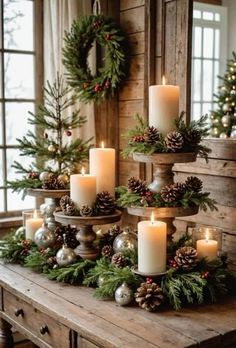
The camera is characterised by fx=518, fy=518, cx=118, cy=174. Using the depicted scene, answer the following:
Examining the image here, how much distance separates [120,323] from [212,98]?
2.67m

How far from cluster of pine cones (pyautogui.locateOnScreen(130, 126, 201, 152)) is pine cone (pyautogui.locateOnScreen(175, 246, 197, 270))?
A: 1.09 feet

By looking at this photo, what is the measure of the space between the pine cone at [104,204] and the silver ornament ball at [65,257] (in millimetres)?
185

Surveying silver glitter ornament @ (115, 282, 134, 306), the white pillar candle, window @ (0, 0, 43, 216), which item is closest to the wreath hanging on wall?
window @ (0, 0, 43, 216)

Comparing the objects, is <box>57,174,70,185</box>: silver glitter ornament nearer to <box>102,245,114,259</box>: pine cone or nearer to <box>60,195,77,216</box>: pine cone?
<box>60,195,77,216</box>: pine cone

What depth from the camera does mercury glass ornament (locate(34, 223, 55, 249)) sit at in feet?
6.72

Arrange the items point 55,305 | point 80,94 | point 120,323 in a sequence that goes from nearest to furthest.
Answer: point 120,323, point 55,305, point 80,94

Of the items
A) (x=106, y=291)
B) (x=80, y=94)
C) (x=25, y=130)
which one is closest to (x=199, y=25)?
(x=80, y=94)

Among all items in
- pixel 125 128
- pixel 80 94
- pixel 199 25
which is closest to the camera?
pixel 80 94

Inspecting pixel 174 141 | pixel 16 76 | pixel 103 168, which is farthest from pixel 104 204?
pixel 16 76

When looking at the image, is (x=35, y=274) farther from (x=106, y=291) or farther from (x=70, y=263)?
(x=106, y=291)

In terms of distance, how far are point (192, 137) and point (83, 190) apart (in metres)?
0.44

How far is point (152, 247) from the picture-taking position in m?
1.64

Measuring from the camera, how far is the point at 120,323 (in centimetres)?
148

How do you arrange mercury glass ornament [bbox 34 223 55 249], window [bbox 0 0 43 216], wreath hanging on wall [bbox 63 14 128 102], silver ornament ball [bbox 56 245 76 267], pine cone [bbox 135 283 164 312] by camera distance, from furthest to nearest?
window [bbox 0 0 43 216] < wreath hanging on wall [bbox 63 14 128 102] < mercury glass ornament [bbox 34 223 55 249] < silver ornament ball [bbox 56 245 76 267] < pine cone [bbox 135 283 164 312]
